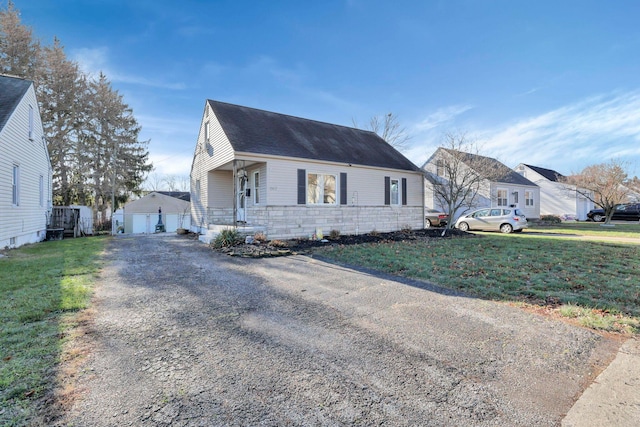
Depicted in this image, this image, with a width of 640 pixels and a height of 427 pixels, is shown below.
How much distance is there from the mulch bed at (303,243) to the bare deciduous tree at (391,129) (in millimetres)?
16411

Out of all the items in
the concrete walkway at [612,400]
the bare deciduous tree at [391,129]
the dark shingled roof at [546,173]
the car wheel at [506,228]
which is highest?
the bare deciduous tree at [391,129]

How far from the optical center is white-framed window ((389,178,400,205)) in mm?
15553

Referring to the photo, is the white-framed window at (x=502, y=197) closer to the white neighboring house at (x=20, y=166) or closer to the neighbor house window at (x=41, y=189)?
the white neighboring house at (x=20, y=166)

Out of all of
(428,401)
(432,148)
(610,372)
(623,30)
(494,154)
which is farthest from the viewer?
(432,148)

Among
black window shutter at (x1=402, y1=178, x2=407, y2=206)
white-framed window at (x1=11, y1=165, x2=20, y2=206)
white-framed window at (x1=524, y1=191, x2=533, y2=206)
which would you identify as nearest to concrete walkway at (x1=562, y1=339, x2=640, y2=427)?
black window shutter at (x1=402, y1=178, x2=407, y2=206)

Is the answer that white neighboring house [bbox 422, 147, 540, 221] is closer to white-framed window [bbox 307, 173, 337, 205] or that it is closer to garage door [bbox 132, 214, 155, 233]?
white-framed window [bbox 307, 173, 337, 205]

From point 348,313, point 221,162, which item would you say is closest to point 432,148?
point 221,162

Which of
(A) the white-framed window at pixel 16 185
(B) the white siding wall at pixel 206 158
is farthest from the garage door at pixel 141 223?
(A) the white-framed window at pixel 16 185

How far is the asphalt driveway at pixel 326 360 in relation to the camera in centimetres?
199

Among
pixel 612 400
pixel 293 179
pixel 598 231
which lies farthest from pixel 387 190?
A: pixel 612 400

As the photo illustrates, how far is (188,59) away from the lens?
573 inches

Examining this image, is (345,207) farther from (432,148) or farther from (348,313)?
(432,148)

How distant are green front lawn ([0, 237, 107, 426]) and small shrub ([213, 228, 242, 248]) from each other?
349cm

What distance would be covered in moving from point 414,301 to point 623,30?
13.2 meters
